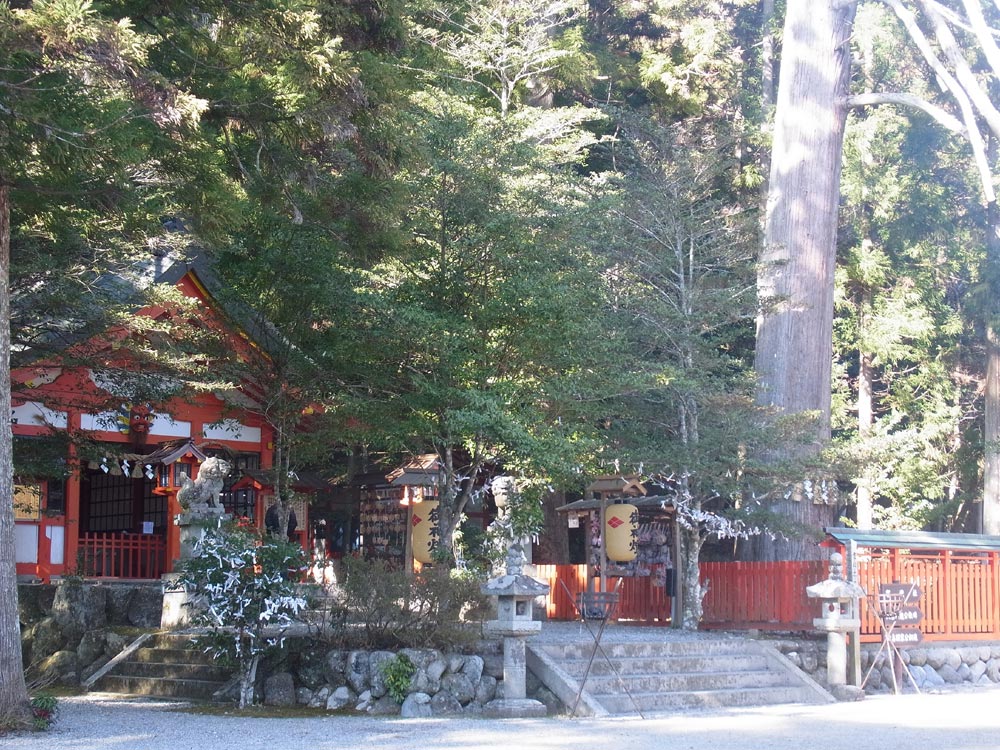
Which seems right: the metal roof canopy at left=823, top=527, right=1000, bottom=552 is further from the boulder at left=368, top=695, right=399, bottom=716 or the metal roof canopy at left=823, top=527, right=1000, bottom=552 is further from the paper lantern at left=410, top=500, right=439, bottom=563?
the boulder at left=368, top=695, right=399, bottom=716

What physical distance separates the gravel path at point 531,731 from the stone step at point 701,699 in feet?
1.49

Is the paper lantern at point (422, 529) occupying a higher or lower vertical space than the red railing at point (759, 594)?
higher

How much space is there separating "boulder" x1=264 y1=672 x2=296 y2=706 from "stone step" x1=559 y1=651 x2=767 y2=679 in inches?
114

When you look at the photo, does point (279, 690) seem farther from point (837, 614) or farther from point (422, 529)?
point (837, 614)

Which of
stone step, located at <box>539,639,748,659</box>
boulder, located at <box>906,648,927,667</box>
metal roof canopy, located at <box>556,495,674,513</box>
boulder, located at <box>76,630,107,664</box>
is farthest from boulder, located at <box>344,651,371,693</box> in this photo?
boulder, located at <box>906,648,927,667</box>

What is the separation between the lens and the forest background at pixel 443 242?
10469 mm

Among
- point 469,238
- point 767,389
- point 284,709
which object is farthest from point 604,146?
point 284,709

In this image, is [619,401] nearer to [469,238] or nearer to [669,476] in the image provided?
[669,476]

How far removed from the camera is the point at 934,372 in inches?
995

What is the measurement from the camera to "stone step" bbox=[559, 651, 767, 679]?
39.5ft

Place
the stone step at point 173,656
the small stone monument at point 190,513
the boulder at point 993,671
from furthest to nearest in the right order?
the boulder at point 993,671 → the small stone monument at point 190,513 → the stone step at point 173,656

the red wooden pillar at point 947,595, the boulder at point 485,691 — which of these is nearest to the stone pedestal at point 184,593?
the boulder at point 485,691

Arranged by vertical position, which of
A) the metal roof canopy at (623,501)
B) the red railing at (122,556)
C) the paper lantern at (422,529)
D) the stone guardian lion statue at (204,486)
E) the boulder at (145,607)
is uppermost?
the stone guardian lion statue at (204,486)

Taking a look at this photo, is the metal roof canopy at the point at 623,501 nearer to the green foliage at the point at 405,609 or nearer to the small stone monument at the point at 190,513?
the green foliage at the point at 405,609
